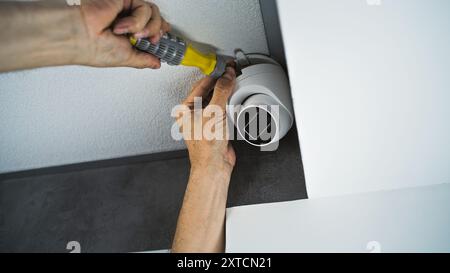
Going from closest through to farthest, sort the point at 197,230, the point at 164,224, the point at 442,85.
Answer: the point at 442,85, the point at 197,230, the point at 164,224

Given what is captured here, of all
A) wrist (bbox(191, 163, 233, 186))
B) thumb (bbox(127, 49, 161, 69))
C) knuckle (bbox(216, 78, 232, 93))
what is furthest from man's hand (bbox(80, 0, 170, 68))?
wrist (bbox(191, 163, 233, 186))

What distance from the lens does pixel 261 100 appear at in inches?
22.3

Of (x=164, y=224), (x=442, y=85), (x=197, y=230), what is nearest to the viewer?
(x=442, y=85)

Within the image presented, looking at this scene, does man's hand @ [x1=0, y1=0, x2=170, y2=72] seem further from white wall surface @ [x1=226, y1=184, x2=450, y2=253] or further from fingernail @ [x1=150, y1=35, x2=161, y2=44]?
white wall surface @ [x1=226, y1=184, x2=450, y2=253]

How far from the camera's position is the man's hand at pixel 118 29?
1.51 feet

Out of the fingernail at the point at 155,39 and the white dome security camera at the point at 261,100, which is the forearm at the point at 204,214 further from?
the fingernail at the point at 155,39

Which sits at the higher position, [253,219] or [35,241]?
[35,241]

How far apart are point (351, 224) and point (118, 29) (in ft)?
1.24

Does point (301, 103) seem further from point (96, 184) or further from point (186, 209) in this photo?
point (96, 184)

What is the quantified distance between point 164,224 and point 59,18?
434 mm

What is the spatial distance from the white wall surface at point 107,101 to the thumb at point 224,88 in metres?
0.05
